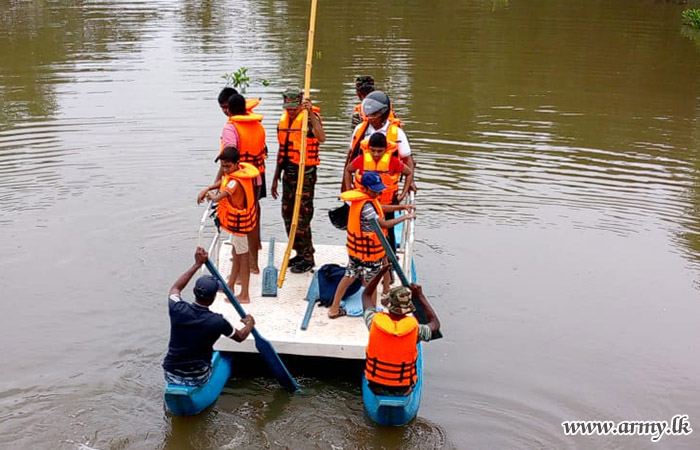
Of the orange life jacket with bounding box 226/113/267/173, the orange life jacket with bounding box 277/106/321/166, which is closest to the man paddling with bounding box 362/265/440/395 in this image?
the orange life jacket with bounding box 277/106/321/166

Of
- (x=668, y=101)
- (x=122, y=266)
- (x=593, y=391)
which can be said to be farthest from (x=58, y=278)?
(x=668, y=101)

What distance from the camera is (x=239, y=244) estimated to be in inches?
289

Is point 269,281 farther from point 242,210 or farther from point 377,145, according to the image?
point 377,145

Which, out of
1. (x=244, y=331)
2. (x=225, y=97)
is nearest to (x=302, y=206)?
(x=225, y=97)

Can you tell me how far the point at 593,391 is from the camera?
7.20m

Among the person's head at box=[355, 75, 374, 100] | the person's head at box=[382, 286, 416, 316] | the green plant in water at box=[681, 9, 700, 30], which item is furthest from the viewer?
the green plant in water at box=[681, 9, 700, 30]

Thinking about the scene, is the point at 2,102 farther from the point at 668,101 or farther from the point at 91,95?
the point at 668,101

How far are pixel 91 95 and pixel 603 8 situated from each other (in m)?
18.4

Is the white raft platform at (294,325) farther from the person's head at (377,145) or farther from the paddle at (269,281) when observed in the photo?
the person's head at (377,145)

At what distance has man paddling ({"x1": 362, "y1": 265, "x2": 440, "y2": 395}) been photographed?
19.2ft

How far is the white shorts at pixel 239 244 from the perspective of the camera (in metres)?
7.31

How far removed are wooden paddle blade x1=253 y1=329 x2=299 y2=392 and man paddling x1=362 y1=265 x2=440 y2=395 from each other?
851 millimetres

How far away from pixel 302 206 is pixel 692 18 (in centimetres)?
2080

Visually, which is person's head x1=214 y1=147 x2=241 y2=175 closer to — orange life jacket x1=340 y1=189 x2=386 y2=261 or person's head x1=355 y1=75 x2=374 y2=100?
orange life jacket x1=340 y1=189 x2=386 y2=261
